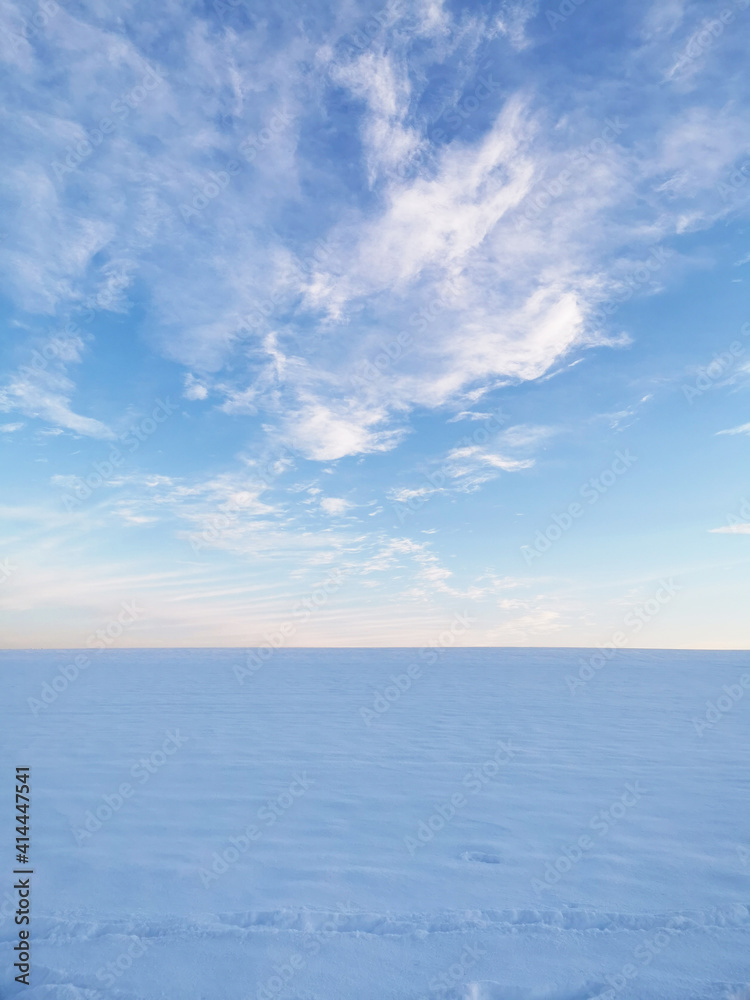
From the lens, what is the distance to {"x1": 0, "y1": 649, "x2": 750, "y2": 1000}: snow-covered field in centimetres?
368

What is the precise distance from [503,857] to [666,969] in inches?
67.1

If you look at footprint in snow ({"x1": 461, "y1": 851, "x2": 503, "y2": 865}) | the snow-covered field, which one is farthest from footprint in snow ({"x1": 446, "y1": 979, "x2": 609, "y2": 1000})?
footprint in snow ({"x1": 461, "y1": 851, "x2": 503, "y2": 865})

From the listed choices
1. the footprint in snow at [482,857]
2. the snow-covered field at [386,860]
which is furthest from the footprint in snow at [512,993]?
the footprint in snow at [482,857]

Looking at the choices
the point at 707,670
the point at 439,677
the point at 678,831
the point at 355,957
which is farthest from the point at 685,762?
the point at 707,670

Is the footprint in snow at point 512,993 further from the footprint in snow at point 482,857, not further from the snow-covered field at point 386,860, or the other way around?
the footprint in snow at point 482,857

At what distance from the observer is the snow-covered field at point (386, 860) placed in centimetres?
368

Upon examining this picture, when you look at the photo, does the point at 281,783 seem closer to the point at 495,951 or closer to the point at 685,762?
the point at 495,951

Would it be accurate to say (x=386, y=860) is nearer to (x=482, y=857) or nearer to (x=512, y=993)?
(x=482, y=857)

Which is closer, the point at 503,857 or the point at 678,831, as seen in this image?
the point at 503,857

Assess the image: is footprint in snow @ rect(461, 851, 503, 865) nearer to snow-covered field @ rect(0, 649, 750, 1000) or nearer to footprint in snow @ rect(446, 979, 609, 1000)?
snow-covered field @ rect(0, 649, 750, 1000)

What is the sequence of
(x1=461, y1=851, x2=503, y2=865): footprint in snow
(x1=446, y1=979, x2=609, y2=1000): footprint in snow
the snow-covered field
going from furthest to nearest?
(x1=461, y1=851, x2=503, y2=865): footprint in snow → the snow-covered field → (x1=446, y1=979, x2=609, y2=1000): footprint in snow

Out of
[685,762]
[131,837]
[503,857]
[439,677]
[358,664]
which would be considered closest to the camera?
[503,857]

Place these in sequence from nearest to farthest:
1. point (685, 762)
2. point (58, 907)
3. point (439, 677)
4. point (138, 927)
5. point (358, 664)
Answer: point (138, 927), point (58, 907), point (685, 762), point (439, 677), point (358, 664)

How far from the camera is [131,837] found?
5.69 m
